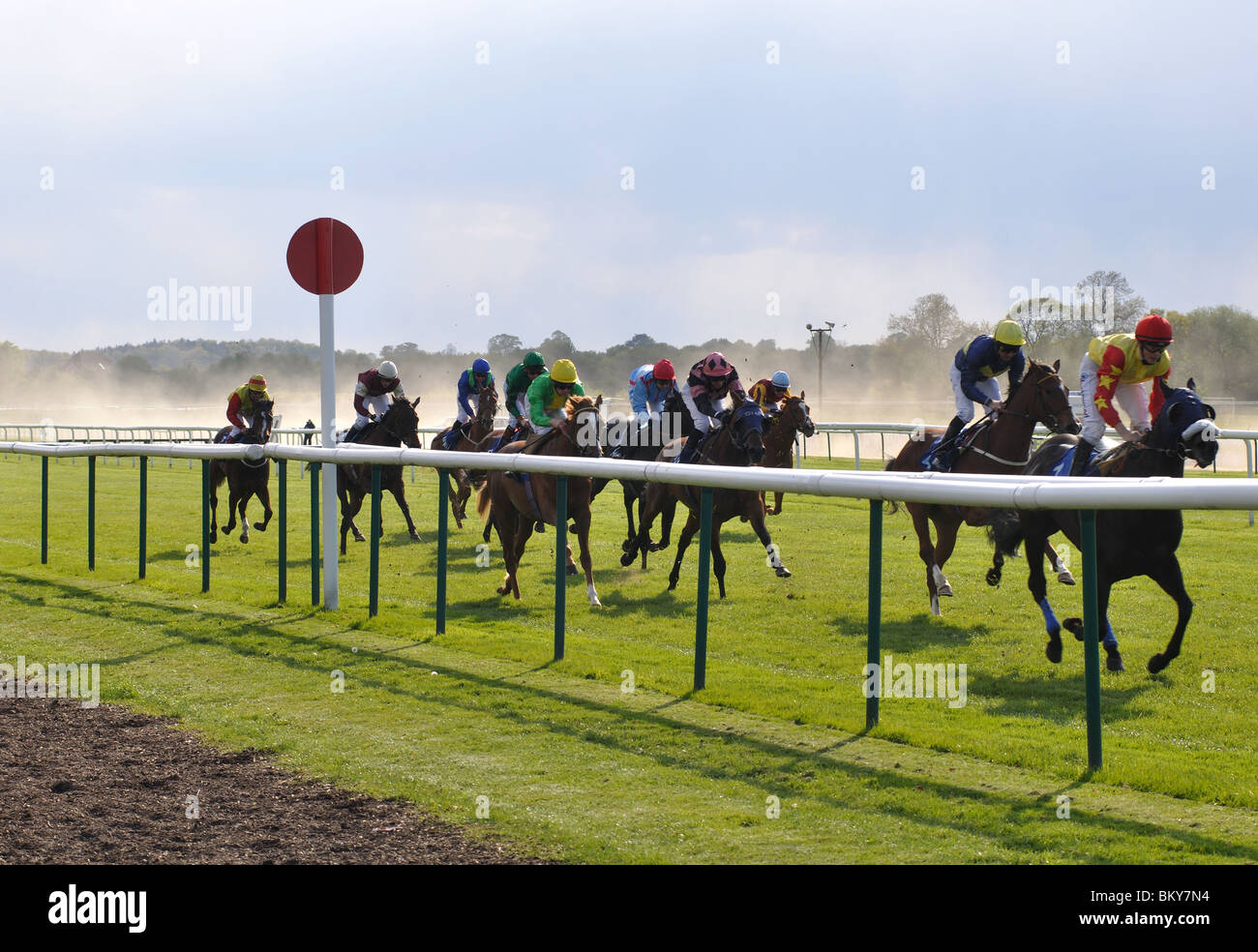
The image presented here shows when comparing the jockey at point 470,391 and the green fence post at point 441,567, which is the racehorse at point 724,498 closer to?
the green fence post at point 441,567

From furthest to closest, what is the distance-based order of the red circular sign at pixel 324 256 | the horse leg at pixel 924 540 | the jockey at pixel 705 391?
the jockey at pixel 705 391 < the horse leg at pixel 924 540 < the red circular sign at pixel 324 256

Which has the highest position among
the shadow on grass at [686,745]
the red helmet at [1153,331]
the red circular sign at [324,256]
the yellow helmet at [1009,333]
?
the red circular sign at [324,256]

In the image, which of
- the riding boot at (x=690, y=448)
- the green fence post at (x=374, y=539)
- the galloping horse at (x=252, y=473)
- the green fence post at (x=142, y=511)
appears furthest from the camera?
the galloping horse at (x=252, y=473)

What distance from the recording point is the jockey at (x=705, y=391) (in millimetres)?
10727

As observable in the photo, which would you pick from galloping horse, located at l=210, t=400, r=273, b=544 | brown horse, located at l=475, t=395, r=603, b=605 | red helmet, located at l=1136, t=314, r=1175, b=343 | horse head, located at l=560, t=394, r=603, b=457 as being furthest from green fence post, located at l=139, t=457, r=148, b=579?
red helmet, located at l=1136, t=314, r=1175, b=343

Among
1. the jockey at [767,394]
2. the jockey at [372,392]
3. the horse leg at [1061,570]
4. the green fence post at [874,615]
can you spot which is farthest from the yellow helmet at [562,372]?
the green fence post at [874,615]

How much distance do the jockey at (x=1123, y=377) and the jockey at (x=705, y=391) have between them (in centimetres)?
405

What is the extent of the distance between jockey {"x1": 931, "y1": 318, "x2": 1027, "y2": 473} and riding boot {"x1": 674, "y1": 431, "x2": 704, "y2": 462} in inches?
91.0

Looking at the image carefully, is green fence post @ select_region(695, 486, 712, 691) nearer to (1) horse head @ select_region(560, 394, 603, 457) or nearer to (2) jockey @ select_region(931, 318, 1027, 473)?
(1) horse head @ select_region(560, 394, 603, 457)

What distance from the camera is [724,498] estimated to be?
945 centimetres

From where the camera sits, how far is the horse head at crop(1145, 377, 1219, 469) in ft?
19.0

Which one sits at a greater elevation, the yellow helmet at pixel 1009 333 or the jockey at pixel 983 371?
the yellow helmet at pixel 1009 333

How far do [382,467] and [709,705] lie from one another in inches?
296
